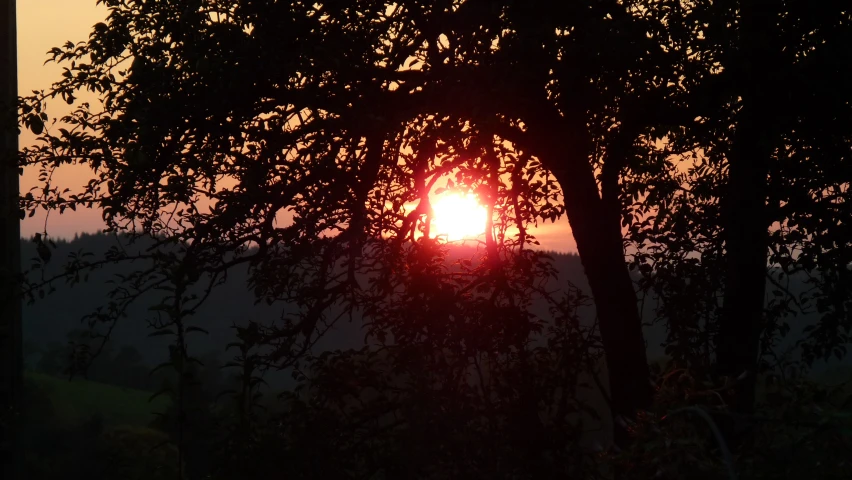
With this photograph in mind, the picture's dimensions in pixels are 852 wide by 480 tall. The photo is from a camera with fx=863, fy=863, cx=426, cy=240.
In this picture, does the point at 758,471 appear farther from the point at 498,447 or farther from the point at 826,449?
the point at 498,447

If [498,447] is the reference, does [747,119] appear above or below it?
above

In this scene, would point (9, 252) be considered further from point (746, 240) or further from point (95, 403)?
point (95, 403)

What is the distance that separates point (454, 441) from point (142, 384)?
88.6m

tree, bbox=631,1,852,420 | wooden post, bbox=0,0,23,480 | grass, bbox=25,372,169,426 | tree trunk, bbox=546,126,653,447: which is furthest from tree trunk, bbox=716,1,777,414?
grass, bbox=25,372,169,426

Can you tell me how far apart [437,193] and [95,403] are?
77041mm

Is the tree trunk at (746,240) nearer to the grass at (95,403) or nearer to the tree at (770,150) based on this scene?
the tree at (770,150)

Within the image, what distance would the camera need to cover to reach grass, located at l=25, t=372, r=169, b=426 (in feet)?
250

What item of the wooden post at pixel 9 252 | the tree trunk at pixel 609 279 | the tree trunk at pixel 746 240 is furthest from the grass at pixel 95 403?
the tree trunk at pixel 746 240

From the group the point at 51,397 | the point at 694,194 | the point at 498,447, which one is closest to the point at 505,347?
the point at 498,447

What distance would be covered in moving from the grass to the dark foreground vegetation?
6818cm

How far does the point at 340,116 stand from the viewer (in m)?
8.72

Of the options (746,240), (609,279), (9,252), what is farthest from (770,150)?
(9,252)

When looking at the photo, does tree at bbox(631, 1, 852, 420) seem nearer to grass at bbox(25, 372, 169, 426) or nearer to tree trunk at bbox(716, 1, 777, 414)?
tree trunk at bbox(716, 1, 777, 414)

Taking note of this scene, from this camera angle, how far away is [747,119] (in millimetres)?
9109
